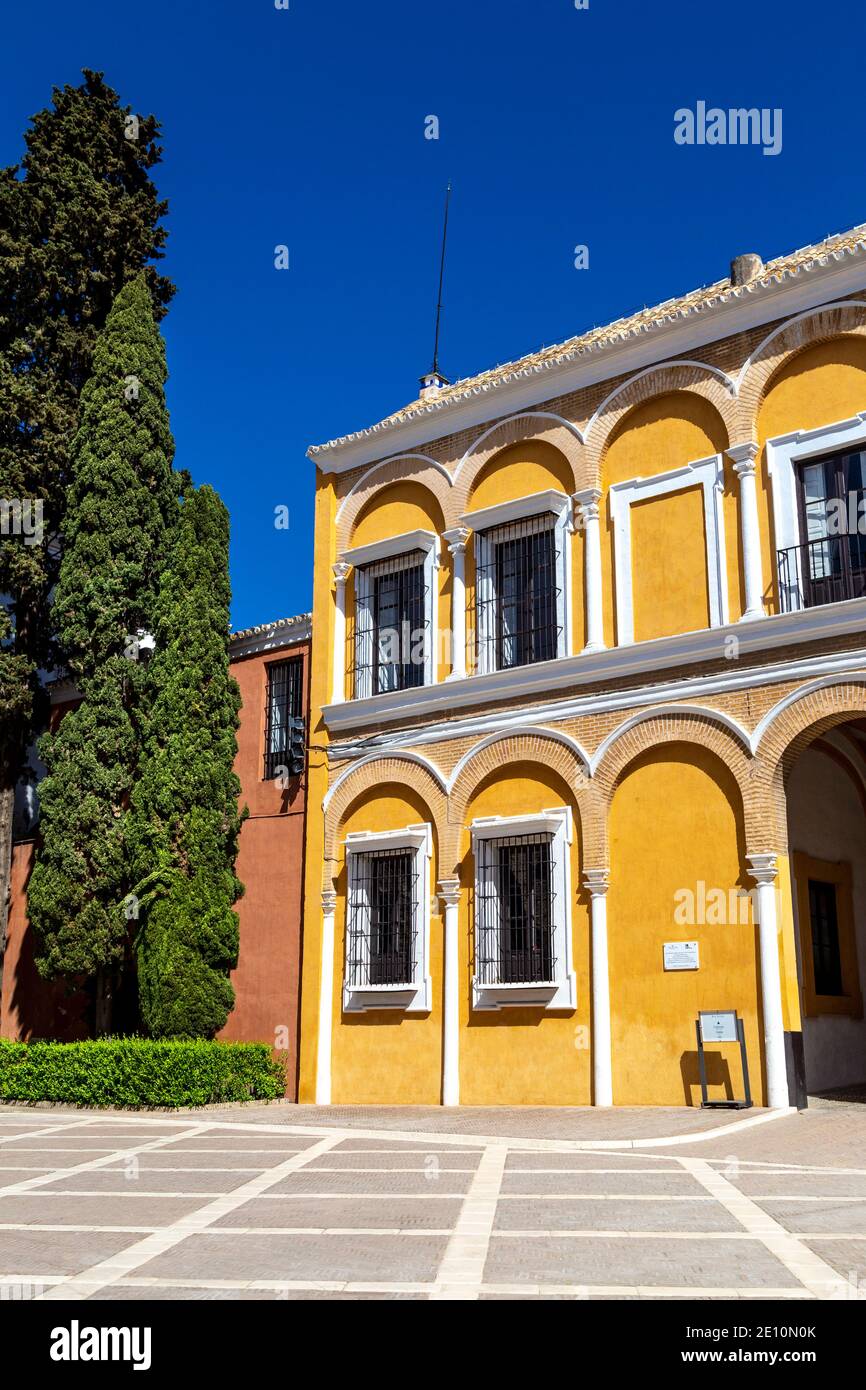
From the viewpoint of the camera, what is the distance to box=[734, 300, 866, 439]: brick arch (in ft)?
46.5

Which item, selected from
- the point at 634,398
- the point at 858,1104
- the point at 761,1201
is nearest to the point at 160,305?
the point at 634,398

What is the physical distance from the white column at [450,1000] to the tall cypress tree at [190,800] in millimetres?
3260

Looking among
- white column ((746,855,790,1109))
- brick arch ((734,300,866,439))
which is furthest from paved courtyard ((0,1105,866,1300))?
brick arch ((734,300,866,439))

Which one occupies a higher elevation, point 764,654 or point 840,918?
point 764,654

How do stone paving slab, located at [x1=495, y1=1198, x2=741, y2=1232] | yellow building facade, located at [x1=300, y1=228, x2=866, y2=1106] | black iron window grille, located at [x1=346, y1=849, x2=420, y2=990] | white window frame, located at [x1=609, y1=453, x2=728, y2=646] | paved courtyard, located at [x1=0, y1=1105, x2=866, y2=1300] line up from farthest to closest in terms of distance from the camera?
1. black iron window grille, located at [x1=346, y1=849, x2=420, y2=990]
2. white window frame, located at [x1=609, y1=453, x2=728, y2=646]
3. yellow building facade, located at [x1=300, y1=228, x2=866, y2=1106]
4. stone paving slab, located at [x1=495, y1=1198, x2=741, y2=1232]
5. paved courtyard, located at [x1=0, y1=1105, x2=866, y2=1300]

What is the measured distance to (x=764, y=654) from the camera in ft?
46.0

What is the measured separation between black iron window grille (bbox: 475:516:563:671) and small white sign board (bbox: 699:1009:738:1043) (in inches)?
202

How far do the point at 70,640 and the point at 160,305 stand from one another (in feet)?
21.9

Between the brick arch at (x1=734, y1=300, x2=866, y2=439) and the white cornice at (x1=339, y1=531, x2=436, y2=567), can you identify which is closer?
the brick arch at (x1=734, y1=300, x2=866, y2=439)

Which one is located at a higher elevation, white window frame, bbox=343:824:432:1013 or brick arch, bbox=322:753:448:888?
brick arch, bbox=322:753:448:888

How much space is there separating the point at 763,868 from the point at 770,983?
121 centimetres

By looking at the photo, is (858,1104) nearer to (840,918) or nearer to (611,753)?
(840,918)

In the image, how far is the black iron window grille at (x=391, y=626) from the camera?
17.8 metres

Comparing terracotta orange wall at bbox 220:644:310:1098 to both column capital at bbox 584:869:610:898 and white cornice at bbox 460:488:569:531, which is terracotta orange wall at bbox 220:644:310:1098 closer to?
white cornice at bbox 460:488:569:531
